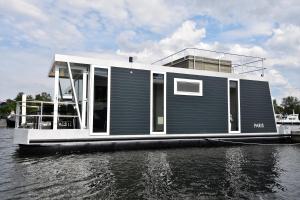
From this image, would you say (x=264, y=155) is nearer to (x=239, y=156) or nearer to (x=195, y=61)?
(x=239, y=156)

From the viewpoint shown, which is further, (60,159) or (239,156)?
(239,156)

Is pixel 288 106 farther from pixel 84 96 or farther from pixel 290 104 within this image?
pixel 84 96

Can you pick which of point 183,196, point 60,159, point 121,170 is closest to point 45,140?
point 60,159

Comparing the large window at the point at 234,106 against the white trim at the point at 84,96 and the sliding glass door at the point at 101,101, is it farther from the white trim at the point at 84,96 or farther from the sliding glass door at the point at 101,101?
Result: the white trim at the point at 84,96

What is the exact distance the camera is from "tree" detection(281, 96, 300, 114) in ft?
288

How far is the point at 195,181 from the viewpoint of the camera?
7746 mm

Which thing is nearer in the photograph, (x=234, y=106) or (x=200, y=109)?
(x=200, y=109)

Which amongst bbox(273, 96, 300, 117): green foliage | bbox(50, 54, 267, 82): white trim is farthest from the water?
bbox(273, 96, 300, 117): green foliage

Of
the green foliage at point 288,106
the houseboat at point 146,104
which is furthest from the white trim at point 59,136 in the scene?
the green foliage at point 288,106

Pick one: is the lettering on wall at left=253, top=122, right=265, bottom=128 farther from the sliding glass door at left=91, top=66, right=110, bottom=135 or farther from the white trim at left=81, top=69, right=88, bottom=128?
the white trim at left=81, top=69, right=88, bottom=128

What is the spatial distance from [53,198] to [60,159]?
185 inches

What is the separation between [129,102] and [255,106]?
25.6 ft

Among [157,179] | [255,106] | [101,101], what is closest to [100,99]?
[101,101]

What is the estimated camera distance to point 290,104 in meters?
92.2
